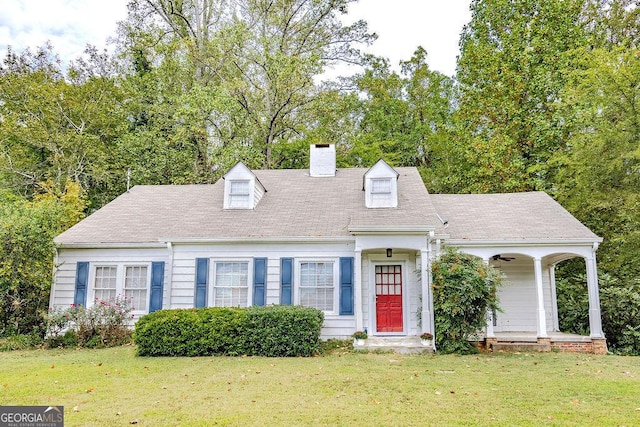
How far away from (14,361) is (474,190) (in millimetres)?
18325

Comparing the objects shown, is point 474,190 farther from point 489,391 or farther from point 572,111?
point 489,391

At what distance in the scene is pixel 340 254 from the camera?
12648 millimetres

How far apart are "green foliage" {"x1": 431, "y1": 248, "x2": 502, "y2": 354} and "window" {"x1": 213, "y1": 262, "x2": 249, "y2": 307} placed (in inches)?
208

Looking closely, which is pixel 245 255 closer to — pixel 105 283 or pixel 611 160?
pixel 105 283

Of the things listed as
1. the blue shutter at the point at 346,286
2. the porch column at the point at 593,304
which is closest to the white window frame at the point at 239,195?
the blue shutter at the point at 346,286

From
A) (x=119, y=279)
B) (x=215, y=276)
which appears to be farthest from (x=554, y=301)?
(x=119, y=279)

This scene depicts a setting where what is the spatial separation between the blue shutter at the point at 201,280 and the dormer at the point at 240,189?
243 centimetres

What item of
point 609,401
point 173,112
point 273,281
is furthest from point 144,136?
point 609,401

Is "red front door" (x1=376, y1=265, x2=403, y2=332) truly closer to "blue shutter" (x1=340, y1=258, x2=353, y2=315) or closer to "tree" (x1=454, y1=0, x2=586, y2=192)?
"blue shutter" (x1=340, y1=258, x2=353, y2=315)

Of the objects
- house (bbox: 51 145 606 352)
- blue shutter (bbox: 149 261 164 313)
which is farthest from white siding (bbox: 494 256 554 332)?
blue shutter (bbox: 149 261 164 313)

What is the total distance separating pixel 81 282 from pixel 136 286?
1.61 meters

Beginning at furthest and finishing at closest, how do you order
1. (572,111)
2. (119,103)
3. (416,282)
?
1. (119,103)
2. (572,111)
3. (416,282)

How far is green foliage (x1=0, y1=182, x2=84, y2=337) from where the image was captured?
493 inches

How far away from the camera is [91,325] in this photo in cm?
1213
